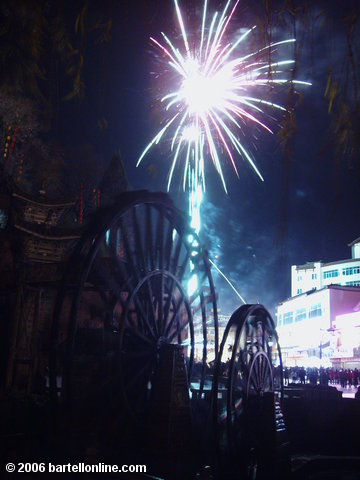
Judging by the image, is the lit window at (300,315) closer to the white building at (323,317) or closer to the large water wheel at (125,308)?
the white building at (323,317)

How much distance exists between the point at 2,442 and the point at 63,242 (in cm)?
800

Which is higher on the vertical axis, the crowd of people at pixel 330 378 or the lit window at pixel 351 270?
the lit window at pixel 351 270

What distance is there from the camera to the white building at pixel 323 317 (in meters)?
37.0

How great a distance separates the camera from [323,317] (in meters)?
45.2

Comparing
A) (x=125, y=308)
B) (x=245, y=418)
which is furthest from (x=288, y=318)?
(x=125, y=308)

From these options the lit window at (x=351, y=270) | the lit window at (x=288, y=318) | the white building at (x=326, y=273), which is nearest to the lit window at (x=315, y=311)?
the white building at (x=326, y=273)

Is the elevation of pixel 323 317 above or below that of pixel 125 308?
below

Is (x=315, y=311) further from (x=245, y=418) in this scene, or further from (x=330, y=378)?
(x=245, y=418)

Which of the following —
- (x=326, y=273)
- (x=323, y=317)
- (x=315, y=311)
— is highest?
(x=326, y=273)

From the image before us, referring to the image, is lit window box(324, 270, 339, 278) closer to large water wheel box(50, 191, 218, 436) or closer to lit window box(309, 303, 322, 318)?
lit window box(309, 303, 322, 318)

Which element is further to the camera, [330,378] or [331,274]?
[331,274]

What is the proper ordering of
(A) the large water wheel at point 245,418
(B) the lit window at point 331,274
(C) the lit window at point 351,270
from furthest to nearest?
1. (B) the lit window at point 331,274
2. (C) the lit window at point 351,270
3. (A) the large water wheel at point 245,418

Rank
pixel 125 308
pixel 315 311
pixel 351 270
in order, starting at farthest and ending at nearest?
1. pixel 351 270
2. pixel 315 311
3. pixel 125 308

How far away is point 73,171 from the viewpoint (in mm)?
26484
